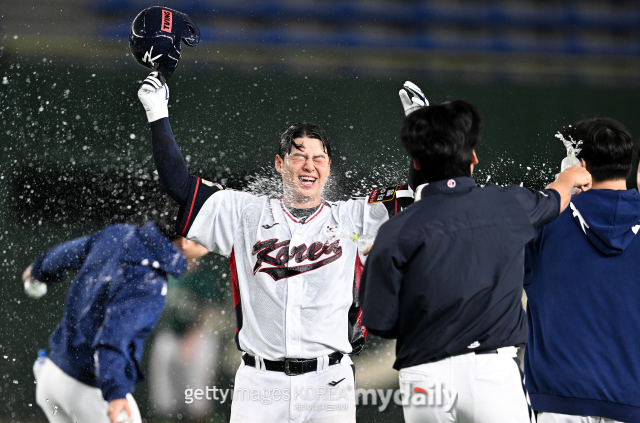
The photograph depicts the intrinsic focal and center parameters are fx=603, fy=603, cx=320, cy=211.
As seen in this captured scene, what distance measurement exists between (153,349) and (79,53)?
1.90 meters

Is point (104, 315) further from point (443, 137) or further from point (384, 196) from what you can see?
point (443, 137)

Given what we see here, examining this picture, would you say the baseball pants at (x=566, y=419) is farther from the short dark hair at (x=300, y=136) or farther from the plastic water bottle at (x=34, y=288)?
the plastic water bottle at (x=34, y=288)

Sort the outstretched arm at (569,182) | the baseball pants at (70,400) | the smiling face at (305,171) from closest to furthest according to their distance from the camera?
the outstretched arm at (569,182), the smiling face at (305,171), the baseball pants at (70,400)

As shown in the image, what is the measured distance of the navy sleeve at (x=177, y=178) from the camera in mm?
1871

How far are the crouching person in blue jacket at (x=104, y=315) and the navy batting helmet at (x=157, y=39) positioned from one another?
49.1 inches

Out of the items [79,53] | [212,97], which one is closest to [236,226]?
[212,97]

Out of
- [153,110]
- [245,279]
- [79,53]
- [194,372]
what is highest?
[79,53]

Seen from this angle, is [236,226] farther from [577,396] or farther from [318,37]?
[318,37]

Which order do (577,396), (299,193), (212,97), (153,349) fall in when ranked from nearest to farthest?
1. (577,396)
2. (299,193)
3. (153,349)
4. (212,97)

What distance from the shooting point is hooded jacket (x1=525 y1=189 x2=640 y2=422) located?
1.53 meters

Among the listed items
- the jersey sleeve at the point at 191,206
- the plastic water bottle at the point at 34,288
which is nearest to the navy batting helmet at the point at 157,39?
the jersey sleeve at the point at 191,206

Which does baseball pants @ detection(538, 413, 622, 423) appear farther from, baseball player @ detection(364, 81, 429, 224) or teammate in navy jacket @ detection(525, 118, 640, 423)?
baseball player @ detection(364, 81, 429, 224)

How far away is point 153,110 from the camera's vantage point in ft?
6.20

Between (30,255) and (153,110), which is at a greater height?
(153,110)
